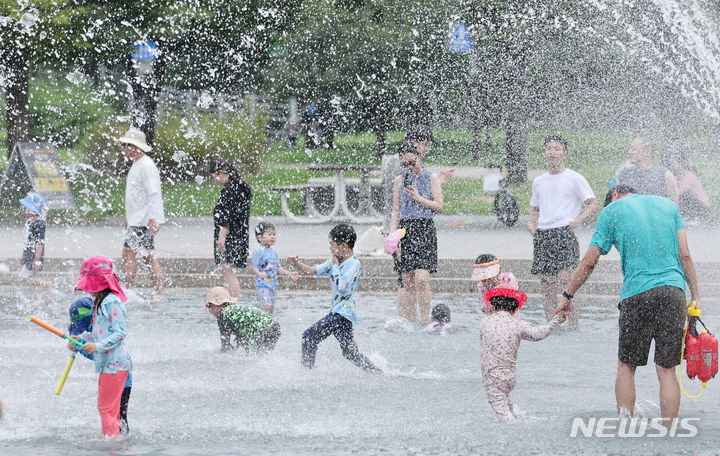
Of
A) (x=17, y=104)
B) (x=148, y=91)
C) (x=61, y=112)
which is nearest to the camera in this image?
(x=17, y=104)

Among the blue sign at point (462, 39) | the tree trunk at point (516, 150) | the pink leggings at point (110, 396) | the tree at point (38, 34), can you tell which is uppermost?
the blue sign at point (462, 39)

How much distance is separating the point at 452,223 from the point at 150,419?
1204 centimetres

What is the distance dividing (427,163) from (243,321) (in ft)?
77.9

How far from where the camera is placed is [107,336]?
21.0 ft

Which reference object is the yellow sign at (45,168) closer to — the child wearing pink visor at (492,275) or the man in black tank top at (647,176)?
the man in black tank top at (647,176)

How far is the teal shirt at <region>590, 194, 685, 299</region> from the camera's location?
6770mm

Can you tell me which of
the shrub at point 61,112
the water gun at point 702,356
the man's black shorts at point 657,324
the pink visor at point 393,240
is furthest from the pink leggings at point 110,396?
the shrub at point 61,112

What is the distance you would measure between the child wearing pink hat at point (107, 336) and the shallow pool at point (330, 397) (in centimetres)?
25

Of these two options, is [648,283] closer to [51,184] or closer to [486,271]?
[486,271]

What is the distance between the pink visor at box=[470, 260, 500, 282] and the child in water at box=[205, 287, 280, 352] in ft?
5.51

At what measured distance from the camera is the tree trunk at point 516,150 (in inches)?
929

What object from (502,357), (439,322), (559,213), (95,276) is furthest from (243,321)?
(559,213)

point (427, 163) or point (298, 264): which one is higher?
point (427, 163)

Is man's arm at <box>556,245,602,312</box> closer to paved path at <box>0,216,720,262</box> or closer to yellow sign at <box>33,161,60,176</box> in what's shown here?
paved path at <box>0,216,720,262</box>
